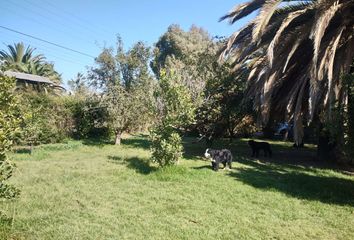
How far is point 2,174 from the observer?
5539 millimetres

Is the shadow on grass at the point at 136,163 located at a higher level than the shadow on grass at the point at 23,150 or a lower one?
higher

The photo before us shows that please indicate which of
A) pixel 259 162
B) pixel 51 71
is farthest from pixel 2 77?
pixel 51 71

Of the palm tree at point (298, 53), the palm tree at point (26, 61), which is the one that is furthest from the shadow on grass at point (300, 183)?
the palm tree at point (26, 61)

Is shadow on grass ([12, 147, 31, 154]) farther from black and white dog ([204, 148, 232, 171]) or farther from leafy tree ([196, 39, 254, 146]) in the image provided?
black and white dog ([204, 148, 232, 171])

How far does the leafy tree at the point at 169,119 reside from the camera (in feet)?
35.5

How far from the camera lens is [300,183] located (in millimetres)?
9742

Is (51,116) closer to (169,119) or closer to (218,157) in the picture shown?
(169,119)

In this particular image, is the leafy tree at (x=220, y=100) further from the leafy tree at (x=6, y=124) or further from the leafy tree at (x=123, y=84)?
the leafy tree at (x=6, y=124)

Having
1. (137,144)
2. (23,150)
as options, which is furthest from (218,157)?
(23,150)

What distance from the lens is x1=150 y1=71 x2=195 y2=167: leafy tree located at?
10828 mm

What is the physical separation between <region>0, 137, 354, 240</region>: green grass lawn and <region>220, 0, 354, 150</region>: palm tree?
2.37 m

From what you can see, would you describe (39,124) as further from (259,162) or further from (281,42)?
(281,42)

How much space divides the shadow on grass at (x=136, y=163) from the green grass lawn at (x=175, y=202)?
0.03 metres

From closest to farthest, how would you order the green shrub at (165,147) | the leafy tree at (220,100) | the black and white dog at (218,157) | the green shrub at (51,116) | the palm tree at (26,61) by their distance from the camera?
the green shrub at (165,147), the black and white dog at (218,157), the leafy tree at (220,100), the green shrub at (51,116), the palm tree at (26,61)
